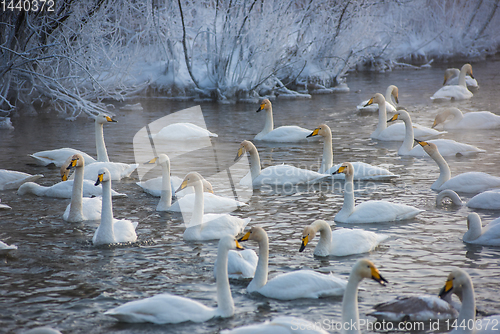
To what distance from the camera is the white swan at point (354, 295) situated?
4245 mm

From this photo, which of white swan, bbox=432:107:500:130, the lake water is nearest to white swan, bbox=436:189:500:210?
the lake water

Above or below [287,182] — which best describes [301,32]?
above

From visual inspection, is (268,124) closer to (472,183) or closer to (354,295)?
(472,183)

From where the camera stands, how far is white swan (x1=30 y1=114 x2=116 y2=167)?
10547 millimetres

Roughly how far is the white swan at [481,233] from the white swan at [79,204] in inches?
187

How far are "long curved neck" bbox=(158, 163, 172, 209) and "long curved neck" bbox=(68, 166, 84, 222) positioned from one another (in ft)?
3.63

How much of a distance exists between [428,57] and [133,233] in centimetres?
3645

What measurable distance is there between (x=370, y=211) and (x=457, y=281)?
122 inches

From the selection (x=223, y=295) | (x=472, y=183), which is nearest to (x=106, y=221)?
(x=223, y=295)

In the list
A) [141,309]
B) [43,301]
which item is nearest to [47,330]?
[141,309]

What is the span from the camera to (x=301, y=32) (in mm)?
23500

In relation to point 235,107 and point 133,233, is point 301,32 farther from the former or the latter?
point 133,233

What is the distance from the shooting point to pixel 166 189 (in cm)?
816

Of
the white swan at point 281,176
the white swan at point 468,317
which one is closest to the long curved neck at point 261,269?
the white swan at point 468,317
